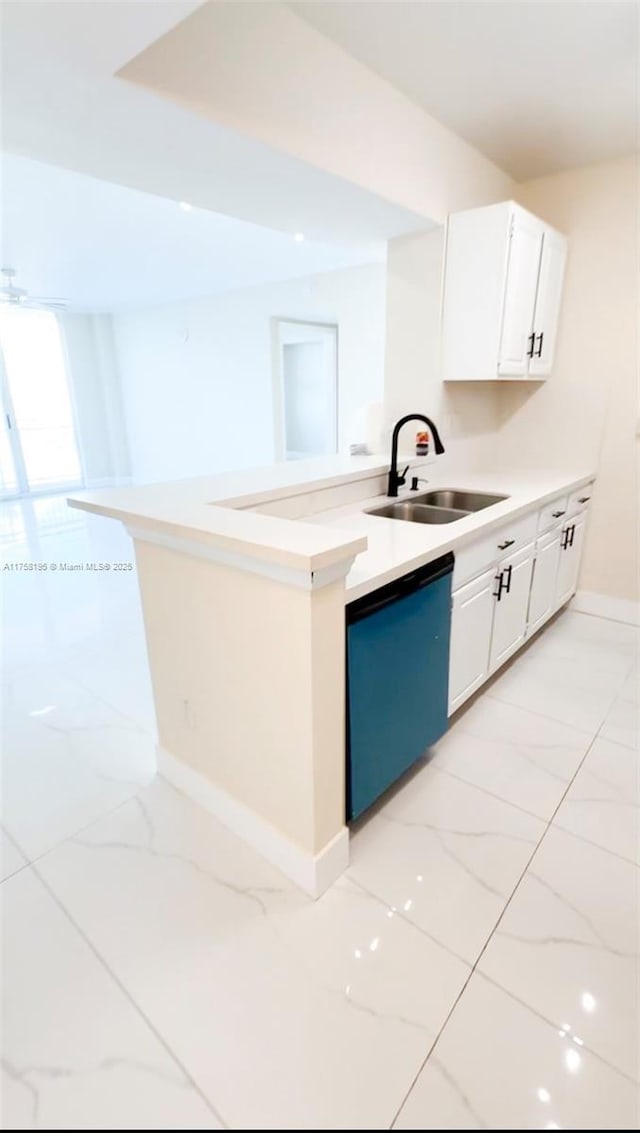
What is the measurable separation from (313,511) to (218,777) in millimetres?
1108

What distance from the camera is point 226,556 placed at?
1391 mm

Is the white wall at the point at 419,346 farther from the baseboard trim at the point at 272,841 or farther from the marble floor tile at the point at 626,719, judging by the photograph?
the baseboard trim at the point at 272,841

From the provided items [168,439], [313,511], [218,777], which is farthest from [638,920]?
[168,439]

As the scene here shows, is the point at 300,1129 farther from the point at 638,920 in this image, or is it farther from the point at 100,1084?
the point at 638,920

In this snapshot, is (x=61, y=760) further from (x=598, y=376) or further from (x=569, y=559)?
(x=598, y=376)

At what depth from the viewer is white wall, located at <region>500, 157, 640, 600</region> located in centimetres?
290

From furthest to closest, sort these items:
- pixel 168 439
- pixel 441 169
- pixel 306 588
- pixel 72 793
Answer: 1. pixel 168 439
2. pixel 441 169
3. pixel 72 793
4. pixel 306 588

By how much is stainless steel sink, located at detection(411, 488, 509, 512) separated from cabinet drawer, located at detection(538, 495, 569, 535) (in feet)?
0.95

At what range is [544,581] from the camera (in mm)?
2879

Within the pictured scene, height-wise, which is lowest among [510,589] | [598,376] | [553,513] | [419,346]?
[510,589]

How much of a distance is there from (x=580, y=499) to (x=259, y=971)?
9.57 feet

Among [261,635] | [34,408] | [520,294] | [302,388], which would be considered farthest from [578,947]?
[34,408]

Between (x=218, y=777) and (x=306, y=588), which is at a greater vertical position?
(x=306, y=588)

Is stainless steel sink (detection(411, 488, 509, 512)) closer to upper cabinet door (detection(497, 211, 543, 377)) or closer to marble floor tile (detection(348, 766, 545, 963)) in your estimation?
upper cabinet door (detection(497, 211, 543, 377))
